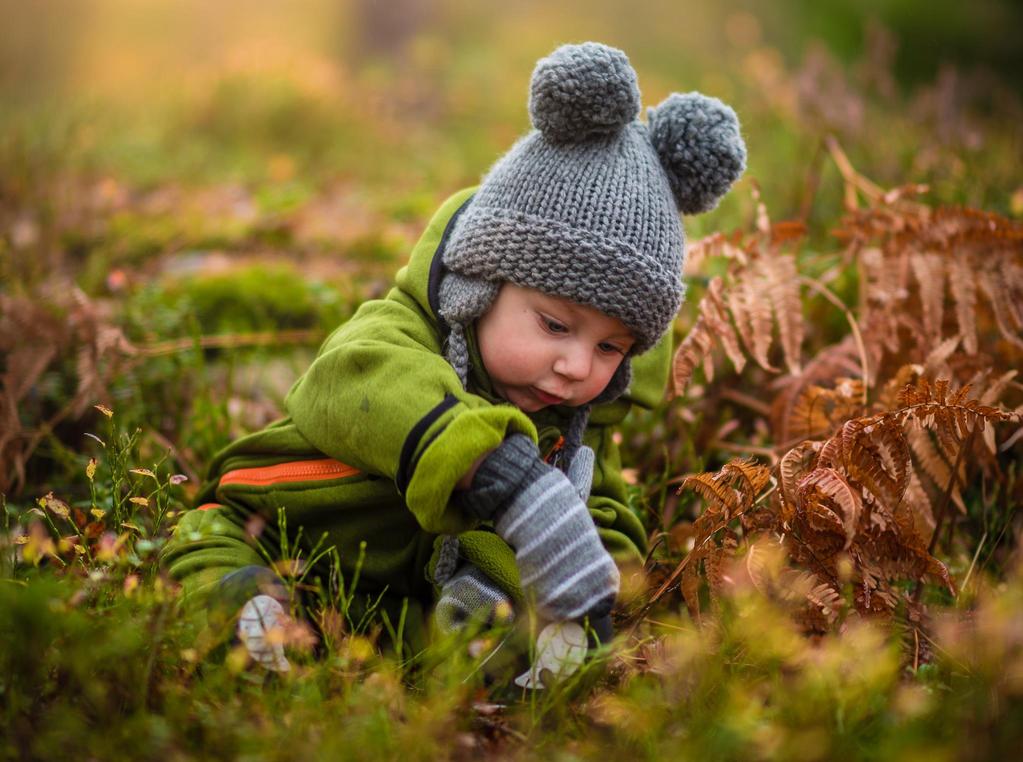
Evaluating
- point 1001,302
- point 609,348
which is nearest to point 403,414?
point 609,348

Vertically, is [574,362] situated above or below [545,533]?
above

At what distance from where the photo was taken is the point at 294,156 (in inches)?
296

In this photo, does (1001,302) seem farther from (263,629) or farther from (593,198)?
(263,629)

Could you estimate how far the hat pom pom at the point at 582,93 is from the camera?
7.28ft

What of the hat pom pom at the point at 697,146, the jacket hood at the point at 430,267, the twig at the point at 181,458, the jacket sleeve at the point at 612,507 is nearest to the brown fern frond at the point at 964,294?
the hat pom pom at the point at 697,146

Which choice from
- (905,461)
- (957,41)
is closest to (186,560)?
(905,461)

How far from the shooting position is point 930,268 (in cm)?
329

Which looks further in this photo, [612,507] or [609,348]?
[612,507]

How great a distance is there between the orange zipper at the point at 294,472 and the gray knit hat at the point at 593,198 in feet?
1.34

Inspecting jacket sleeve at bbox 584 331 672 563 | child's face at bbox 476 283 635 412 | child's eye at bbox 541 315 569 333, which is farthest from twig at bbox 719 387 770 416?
child's eye at bbox 541 315 569 333

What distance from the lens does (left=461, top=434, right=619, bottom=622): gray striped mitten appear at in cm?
198

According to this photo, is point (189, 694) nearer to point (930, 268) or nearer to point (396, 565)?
point (396, 565)

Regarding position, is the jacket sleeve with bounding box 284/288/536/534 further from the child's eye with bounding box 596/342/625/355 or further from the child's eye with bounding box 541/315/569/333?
the child's eye with bounding box 596/342/625/355

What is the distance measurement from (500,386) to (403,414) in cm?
43
